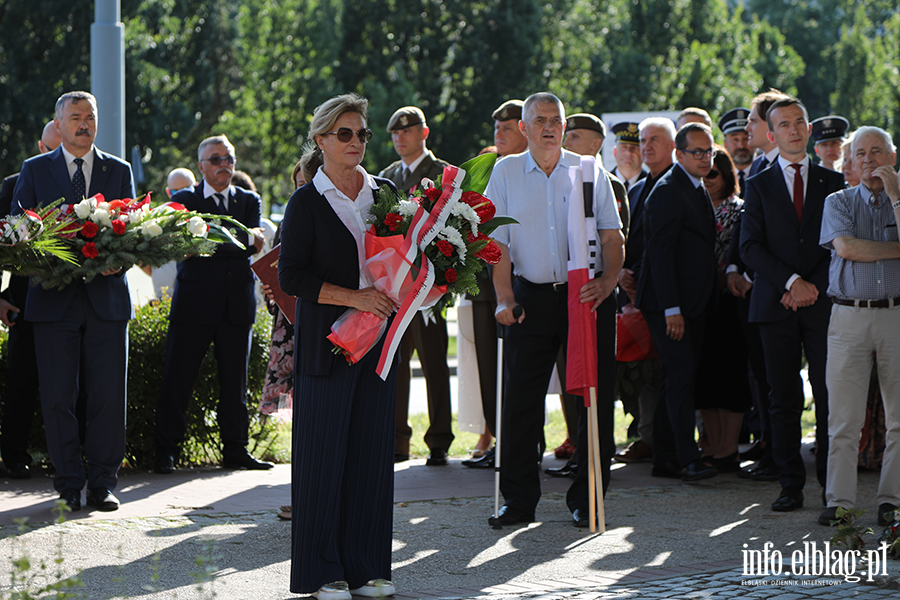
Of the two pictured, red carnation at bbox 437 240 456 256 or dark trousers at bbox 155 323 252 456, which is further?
dark trousers at bbox 155 323 252 456

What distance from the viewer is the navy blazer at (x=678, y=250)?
8086mm

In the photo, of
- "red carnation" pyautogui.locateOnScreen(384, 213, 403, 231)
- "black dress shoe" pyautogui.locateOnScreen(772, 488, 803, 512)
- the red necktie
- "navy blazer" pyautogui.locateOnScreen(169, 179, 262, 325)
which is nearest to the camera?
"red carnation" pyautogui.locateOnScreen(384, 213, 403, 231)

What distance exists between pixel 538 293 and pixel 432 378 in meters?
2.64

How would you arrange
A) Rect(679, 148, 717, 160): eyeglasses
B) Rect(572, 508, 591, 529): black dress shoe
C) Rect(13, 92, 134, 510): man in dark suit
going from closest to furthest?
Rect(572, 508, 591, 529): black dress shoe, Rect(13, 92, 134, 510): man in dark suit, Rect(679, 148, 717, 160): eyeglasses

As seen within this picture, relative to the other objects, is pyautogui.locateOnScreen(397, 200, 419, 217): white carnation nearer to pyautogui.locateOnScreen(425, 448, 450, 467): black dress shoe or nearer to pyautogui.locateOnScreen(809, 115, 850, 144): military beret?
pyautogui.locateOnScreen(425, 448, 450, 467): black dress shoe

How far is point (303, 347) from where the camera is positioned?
5.11 metres

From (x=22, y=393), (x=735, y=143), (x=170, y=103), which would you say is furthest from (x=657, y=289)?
(x=170, y=103)

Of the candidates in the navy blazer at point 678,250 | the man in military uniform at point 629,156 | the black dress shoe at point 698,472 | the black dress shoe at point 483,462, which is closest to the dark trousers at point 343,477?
the navy blazer at point 678,250

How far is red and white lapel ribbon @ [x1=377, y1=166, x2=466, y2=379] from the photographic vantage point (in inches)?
200

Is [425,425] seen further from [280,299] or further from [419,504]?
[280,299]

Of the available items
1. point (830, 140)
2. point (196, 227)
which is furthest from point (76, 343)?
point (830, 140)

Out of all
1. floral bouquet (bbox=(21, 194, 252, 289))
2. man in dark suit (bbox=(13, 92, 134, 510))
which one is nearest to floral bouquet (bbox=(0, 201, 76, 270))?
floral bouquet (bbox=(21, 194, 252, 289))

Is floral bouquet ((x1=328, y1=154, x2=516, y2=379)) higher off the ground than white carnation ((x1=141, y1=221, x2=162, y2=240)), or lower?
lower

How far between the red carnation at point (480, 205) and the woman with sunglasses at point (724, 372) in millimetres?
3763
